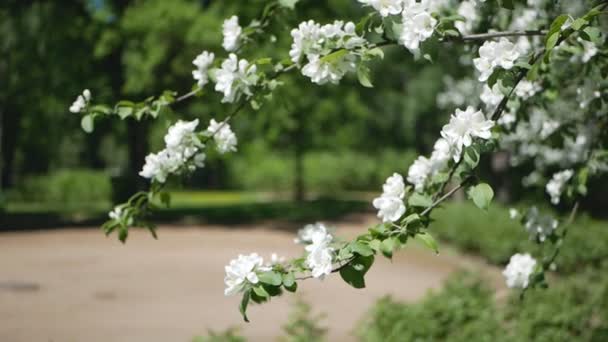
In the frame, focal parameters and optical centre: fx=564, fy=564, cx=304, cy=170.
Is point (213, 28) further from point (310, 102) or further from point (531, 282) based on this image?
point (531, 282)

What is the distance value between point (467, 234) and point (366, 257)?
904 cm

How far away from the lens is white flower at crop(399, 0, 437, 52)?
1.83 m

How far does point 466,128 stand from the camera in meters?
1.70

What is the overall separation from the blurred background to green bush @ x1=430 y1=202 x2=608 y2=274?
36 mm

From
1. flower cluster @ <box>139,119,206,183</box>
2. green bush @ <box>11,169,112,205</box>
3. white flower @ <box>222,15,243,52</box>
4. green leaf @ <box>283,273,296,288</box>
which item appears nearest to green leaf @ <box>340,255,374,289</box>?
green leaf @ <box>283,273,296,288</box>

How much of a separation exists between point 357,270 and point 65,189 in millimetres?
23077

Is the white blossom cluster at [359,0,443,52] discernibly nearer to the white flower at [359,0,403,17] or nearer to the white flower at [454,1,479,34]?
the white flower at [359,0,403,17]

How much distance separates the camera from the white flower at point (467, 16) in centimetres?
301

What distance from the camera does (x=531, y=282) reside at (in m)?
2.57

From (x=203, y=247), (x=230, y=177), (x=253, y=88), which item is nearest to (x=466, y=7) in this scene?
(x=253, y=88)

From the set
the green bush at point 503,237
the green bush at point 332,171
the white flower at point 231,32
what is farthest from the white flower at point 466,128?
the green bush at point 332,171

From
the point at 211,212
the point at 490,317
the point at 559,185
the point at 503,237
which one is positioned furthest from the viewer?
the point at 211,212

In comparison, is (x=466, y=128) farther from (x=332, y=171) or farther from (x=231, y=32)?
(x=332, y=171)

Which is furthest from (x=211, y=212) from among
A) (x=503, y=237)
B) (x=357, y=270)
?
(x=357, y=270)
